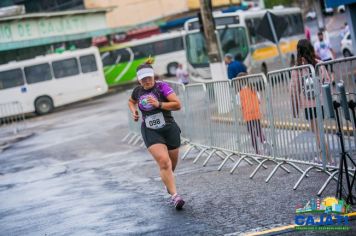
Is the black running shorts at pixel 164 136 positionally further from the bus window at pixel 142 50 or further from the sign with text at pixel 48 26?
the bus window at pixel 142 50

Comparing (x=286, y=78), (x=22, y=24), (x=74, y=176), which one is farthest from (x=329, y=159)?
(x=22, y=24)

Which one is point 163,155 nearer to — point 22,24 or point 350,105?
point 350,105

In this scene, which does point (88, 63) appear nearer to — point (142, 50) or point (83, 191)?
point (142, 50)

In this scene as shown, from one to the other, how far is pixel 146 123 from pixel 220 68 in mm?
12994

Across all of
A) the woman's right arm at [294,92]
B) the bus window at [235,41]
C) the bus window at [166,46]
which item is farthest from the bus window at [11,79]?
the woman's right arm at [294,92]

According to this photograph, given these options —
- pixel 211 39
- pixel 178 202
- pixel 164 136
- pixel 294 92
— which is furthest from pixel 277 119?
pixel 211 39

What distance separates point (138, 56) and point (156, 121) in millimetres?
37507

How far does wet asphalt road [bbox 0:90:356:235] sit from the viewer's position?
7.44 metres

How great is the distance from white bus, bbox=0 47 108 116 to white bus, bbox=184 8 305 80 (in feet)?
32.0

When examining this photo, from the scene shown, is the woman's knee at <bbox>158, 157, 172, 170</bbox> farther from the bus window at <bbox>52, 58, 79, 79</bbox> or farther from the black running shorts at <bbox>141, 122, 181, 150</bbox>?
the bus window at <bbox>52, 58, 79, 79</bbox>

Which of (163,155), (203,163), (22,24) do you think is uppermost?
(22,24)

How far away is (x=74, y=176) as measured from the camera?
13.1 meters

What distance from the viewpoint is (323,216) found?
677cm

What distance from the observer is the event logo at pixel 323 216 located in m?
6.42
